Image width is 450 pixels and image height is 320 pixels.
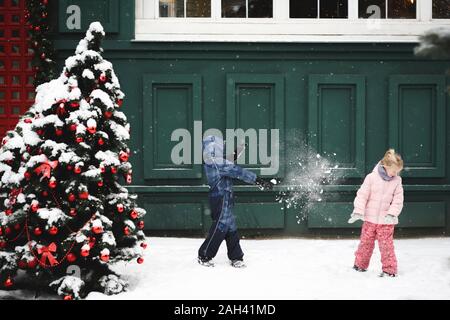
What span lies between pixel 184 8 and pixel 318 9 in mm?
2233

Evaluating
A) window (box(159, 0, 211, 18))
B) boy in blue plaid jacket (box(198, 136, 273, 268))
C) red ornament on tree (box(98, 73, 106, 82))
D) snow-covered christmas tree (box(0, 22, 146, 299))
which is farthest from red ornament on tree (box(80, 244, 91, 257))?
window (box(159, 0, 211, 18))

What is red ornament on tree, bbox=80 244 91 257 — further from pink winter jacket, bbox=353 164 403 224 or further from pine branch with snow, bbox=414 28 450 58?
pine branch with snow, bbox=414 28 450 58

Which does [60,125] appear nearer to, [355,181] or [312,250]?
[312,250]

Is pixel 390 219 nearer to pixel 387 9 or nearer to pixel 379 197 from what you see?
pixel 379 197

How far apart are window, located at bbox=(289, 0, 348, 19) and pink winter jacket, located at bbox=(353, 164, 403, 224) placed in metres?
3.72

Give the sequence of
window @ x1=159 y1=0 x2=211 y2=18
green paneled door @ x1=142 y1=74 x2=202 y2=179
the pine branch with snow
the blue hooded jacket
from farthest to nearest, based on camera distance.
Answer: window @ x1=159 y1=0 x2=211 y2=18 → green paneled door @ x1=142 y1=74 x2=202 y2=179 → the blue hooded jacket → the pine branch with snow

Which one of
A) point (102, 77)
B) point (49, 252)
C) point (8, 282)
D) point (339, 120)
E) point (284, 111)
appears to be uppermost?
point (102, 77)

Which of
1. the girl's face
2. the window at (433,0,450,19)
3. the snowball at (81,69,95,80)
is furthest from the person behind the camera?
the window at (433,0,450,19)

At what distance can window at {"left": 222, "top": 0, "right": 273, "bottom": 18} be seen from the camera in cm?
1002

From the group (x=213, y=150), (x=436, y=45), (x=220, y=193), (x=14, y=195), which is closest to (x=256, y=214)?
(x=220, y=193)

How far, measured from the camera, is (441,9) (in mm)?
10297

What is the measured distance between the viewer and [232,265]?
25.5 feet

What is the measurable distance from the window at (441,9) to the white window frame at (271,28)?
0.38 metres

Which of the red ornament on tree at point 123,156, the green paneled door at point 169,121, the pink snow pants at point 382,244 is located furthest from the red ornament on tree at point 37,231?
the pink snow pants at point 382,244
